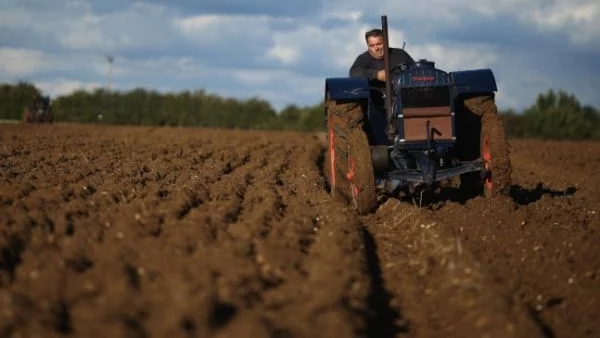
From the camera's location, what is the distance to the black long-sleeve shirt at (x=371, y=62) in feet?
34.9

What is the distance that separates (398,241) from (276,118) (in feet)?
177

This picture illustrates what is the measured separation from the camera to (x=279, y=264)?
5.78m

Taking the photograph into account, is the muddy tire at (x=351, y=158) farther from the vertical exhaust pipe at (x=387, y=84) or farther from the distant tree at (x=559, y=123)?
the distant tree at (x=559, y=123)

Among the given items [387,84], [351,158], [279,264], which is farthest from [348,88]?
[279,264]

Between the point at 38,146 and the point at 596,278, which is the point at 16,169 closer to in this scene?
the point at 38,146

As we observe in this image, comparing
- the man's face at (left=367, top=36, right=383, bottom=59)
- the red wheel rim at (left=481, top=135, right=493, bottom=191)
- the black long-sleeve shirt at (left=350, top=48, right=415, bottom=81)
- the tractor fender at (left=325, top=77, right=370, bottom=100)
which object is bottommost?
the red wheel rim at (left=481, top=135, right=493, bottom=191)

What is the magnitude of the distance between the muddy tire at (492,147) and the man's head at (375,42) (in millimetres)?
1488

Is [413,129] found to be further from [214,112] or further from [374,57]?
[214,112]

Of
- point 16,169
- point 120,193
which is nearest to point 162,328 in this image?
point 120,193

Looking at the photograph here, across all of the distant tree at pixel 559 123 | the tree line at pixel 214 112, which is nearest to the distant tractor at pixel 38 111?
the tree line at pixel 214 112

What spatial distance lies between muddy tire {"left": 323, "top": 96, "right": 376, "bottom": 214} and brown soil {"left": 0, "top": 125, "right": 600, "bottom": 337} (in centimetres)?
32

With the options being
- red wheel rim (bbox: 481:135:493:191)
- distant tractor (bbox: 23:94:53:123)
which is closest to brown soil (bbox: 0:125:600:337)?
red wheel rim (bbox: 481:135:493:191)

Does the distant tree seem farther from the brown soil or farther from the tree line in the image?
the brown soil

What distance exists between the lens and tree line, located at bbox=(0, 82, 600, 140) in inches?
2133
